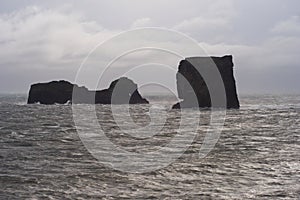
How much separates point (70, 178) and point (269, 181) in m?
7.30

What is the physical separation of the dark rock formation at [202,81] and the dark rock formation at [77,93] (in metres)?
31.7

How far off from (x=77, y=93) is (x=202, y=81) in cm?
4992

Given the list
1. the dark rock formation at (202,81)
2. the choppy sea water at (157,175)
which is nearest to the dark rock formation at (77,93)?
the dark rock formation at (202,81)

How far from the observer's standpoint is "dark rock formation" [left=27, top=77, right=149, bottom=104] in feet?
443

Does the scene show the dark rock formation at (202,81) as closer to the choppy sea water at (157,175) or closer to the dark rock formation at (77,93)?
the dark rock formation at (77,93)

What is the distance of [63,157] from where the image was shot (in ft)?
74.8

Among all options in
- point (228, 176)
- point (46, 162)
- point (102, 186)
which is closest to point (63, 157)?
point (46, 162)

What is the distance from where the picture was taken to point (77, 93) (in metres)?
139

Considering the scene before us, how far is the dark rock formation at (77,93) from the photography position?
13500cm

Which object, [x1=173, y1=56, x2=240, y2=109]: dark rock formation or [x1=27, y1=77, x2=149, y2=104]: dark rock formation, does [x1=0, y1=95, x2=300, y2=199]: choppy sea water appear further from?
[x1=27, y1=77, x2=149, y2=104]: dark rock formation

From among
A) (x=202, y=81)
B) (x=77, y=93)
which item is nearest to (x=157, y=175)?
(x=202, y=81)

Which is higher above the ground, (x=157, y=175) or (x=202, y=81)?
(x=202, y=81)

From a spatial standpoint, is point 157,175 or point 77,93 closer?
point 157,175

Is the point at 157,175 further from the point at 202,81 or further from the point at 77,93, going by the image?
the point at 77,93
